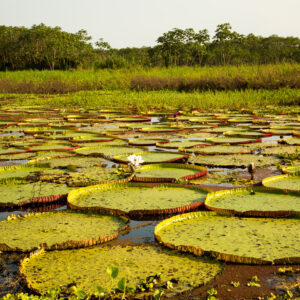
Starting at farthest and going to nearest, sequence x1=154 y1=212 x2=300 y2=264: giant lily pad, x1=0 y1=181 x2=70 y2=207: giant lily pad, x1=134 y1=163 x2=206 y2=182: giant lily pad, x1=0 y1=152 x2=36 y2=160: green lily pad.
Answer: x1=0 y1=152 x2=36 y2=160: green lily pad → x1=134 y1=163 x2=206 y2=182: giant lily pad → x1=0 y1=181 x2=70 y2=207: giant lily pad → x1=154 y1=212 x2=300 y2=264: giant lily pad

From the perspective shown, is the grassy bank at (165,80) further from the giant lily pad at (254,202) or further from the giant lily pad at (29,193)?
the giant lily pad at (29,193)

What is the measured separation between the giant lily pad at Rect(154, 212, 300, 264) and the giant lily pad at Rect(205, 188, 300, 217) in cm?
5

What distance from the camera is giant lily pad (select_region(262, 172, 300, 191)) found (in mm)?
3185

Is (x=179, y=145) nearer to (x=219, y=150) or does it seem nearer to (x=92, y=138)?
(x=219, y=150)

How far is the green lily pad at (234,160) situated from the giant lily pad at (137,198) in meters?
1.04

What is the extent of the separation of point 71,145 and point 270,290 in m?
3.99

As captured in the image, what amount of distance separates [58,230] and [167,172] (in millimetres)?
1635

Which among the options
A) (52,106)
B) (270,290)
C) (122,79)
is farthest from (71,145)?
(122,79)

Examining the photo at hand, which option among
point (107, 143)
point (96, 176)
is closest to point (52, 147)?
point (107, 143)

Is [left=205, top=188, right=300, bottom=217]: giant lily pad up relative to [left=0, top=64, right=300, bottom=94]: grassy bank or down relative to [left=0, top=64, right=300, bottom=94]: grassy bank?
down

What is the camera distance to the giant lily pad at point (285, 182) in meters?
3.18

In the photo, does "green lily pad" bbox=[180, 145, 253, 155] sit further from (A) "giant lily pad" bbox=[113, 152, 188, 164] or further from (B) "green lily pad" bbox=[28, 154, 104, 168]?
(B) "green lily pad" bbox=[28, 154, 104, 168]

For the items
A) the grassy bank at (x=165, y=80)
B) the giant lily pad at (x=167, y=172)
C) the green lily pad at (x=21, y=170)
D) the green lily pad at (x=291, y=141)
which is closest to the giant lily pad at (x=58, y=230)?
the giant lily pad at (x=167, y=172)

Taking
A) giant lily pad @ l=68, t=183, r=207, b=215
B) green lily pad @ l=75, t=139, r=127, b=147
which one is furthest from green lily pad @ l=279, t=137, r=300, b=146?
giant lily pad @ l=68, t=183, r=207, b=215
